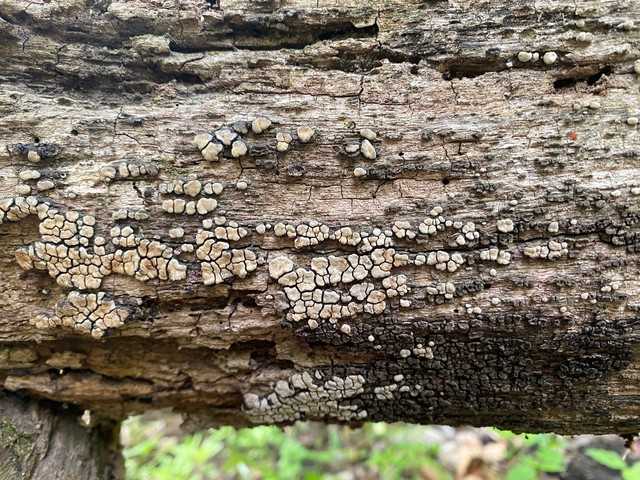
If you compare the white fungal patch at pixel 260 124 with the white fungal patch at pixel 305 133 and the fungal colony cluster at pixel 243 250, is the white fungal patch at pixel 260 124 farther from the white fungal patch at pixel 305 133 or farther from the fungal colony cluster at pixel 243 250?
the white fungal patch at pixel 305 133

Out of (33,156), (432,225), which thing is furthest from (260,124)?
(33,156)

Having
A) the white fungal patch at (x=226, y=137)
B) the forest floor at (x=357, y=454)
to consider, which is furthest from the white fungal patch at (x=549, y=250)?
the forest floor at (x=357, y=454)

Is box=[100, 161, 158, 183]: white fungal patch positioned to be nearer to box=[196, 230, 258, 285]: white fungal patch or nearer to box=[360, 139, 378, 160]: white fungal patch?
box=[196, 230, 258, 285]: white fungal patch

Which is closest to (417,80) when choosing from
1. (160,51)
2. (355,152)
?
(355,152)

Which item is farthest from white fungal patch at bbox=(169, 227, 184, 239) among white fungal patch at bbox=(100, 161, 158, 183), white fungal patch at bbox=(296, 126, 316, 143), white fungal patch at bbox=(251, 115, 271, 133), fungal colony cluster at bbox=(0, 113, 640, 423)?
white fungal patch at bbox=(296, 126, 316, 143)

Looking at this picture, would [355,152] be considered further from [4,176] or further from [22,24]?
[22,24]

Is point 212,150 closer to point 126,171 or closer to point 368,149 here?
point 126,171
